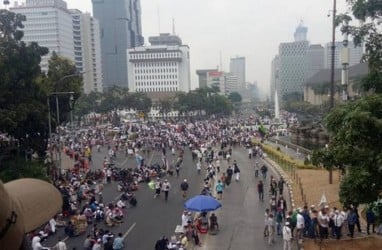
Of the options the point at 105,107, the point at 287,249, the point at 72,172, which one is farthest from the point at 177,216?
the point at 105,107

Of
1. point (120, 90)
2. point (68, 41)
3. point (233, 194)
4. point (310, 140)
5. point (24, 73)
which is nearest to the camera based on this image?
point (233, 194)

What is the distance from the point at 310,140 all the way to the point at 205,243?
1135 inches

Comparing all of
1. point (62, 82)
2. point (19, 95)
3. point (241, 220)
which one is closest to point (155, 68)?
point (62, 82)

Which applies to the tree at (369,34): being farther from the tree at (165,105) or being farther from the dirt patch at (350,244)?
the tree at (165,105)

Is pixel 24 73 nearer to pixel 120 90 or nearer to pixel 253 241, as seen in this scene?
pixel 253 241

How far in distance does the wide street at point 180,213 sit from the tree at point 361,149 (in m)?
6.65

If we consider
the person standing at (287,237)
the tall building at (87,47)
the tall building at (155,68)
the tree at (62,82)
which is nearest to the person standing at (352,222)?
the person standing at (287,237)

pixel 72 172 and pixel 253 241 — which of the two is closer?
pixel 253 241

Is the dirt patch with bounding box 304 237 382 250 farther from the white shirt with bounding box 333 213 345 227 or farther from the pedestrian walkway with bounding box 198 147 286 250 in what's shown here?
the pedestrian walkway with bounding box 198 147 286 250

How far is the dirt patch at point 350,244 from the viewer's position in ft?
48.8

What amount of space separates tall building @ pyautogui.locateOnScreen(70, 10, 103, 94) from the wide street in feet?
423

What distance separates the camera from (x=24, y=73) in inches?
1064

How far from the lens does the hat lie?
4.86 feet

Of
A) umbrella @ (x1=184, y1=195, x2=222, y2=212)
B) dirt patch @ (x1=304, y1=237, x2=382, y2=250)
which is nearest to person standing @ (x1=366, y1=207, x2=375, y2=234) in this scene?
dirt patch @ (x1=304, y1=237, x2=382, y2=250)
